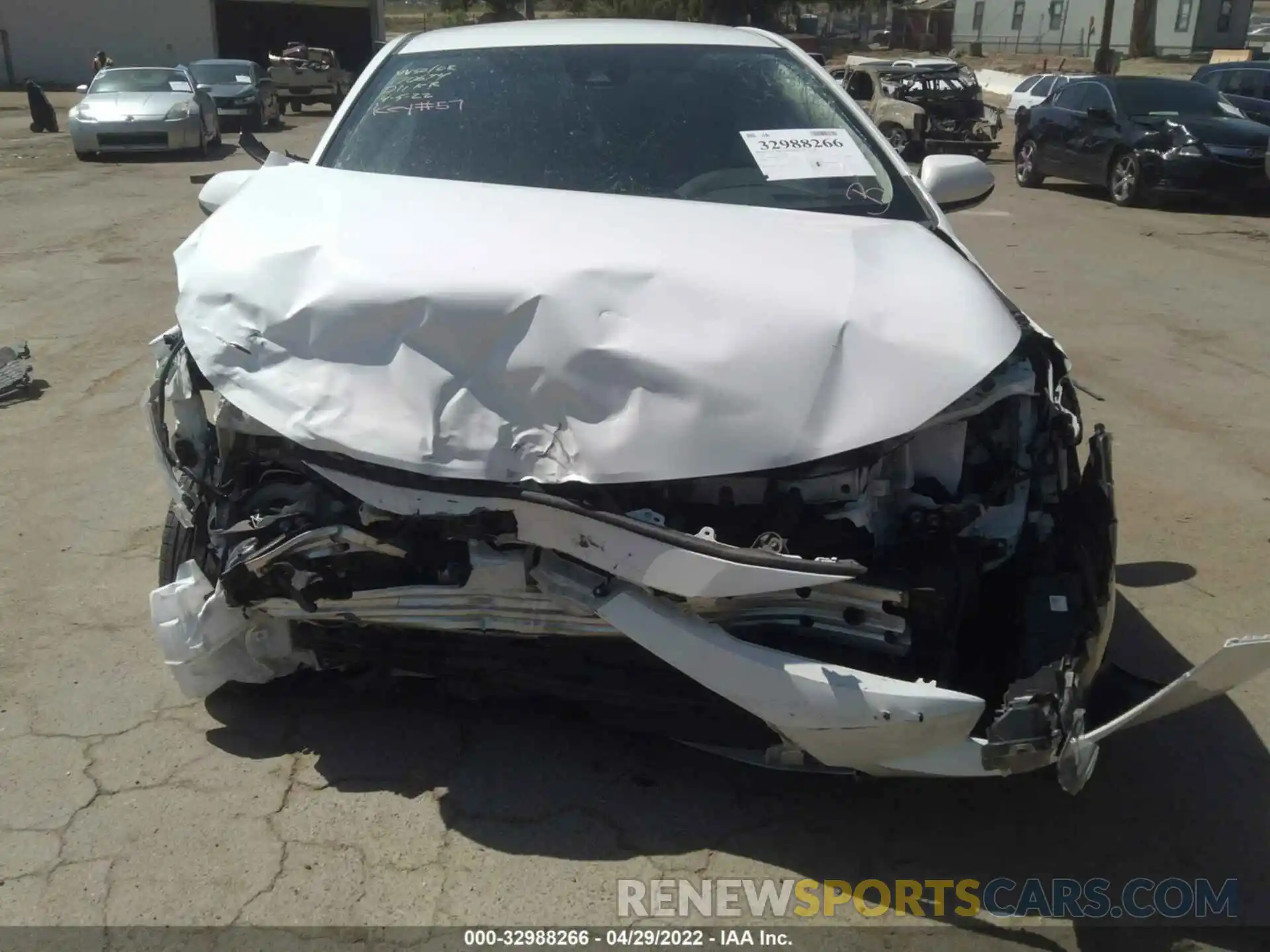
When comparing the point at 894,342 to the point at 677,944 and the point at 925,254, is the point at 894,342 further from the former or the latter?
the point at 677,944

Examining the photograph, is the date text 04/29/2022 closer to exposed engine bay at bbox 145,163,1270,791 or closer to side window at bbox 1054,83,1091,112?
exposed engine bay at bbox 145,163,1270,791

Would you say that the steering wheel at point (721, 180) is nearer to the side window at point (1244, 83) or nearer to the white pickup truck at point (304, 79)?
the side window at point (1244, 83)

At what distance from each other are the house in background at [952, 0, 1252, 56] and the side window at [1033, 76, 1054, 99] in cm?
1875

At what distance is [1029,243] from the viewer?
1132 centimetres

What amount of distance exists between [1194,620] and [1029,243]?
27.2 feet

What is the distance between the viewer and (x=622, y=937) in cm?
247

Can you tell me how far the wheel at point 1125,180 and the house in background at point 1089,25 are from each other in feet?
102

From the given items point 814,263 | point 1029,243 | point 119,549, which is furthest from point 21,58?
point 814,263

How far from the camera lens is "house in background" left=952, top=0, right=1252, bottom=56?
48.8 meters

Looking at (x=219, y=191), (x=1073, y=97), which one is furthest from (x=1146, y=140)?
(x=219, y=191)

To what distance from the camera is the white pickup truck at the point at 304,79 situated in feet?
94.1

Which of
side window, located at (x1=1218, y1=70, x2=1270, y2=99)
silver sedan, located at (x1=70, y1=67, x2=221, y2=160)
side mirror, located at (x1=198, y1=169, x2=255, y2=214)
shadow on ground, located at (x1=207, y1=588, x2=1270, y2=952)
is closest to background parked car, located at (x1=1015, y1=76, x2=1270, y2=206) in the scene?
side window, located at (x1=1218, y1=70, x2=1270, y2=99)

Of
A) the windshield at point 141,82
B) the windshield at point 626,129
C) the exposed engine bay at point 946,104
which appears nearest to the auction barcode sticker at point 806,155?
the windshield at point 626,129

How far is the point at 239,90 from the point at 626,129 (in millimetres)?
21681
